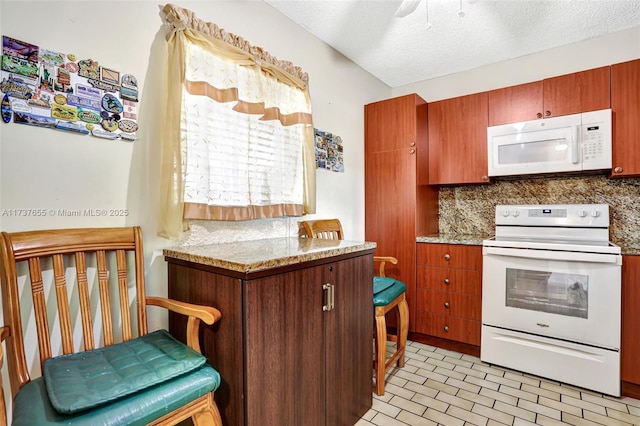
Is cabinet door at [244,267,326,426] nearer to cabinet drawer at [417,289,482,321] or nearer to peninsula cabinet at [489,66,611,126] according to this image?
cabinet drawer at [417,289,482,321]

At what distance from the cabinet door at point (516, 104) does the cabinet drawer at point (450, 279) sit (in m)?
1.30

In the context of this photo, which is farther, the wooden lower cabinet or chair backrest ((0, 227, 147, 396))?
the wooden lower cabinet

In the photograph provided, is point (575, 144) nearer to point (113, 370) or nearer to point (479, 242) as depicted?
point (479, 242)

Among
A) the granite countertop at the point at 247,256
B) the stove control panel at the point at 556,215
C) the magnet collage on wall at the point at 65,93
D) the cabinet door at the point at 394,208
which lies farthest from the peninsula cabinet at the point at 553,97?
the magnet collage on wall at the point at 65,93

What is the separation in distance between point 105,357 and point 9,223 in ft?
1.95

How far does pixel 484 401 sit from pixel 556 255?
3.50 feet

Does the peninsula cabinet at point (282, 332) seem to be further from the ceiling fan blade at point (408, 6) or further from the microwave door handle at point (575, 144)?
the microwave door handle at point (575, 144)

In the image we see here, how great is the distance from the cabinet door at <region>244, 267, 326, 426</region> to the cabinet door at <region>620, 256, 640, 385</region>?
199cm

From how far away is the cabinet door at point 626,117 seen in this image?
216cm

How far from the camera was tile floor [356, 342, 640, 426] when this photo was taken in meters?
1.77

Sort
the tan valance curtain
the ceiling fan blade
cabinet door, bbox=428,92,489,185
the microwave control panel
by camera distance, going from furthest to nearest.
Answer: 1. cabinet door, bbox=428,92,489,185
2. the microwave control panel
3. the ceiling fan blade
4. the tan valance curtain

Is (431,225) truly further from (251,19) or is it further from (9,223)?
(9,223)

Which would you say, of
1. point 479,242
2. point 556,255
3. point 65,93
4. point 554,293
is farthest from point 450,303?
point 65,93

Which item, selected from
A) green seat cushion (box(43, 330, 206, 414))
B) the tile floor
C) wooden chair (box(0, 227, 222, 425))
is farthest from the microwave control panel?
green seat cushion (box(43, 330, 206, 414))
